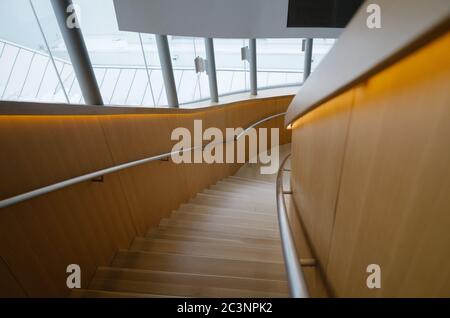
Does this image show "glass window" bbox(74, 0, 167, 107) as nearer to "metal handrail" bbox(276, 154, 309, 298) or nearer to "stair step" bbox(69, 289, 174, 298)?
"stair step" bbox(69, 289, 174, 298)

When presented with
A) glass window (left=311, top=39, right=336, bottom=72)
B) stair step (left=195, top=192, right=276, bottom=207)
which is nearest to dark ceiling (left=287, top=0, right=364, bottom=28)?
stair step (left=195, top=192, right=276, bottom=207)

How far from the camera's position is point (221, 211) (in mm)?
4094

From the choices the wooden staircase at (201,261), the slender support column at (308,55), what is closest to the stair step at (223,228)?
the wooden staircase at (201,261)

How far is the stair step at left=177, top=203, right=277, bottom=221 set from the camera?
399 cm

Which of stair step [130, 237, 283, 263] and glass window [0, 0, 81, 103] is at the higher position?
glass window [0, 0, 81, 103]

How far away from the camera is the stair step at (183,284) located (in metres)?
2.09

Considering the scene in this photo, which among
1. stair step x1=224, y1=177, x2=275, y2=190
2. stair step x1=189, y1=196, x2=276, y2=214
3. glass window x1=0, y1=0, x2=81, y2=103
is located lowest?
stair step x1=224, y1=177, x2=275, y2=190

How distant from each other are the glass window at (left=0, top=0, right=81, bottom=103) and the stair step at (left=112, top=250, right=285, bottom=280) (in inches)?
87.1

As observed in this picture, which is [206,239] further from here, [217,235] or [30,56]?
[30,56]

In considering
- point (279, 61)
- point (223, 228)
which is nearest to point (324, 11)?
point (223, 228)

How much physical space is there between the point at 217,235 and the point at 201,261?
680 mm

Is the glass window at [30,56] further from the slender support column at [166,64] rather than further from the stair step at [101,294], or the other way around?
the stair step at [101,294]

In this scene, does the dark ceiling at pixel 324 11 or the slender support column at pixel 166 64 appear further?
the slender support column at pixel 166 64

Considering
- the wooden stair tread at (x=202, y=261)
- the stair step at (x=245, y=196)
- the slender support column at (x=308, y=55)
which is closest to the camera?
the wooden stair tread at (x=202, y=261)
